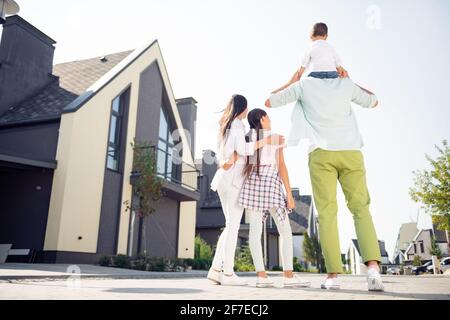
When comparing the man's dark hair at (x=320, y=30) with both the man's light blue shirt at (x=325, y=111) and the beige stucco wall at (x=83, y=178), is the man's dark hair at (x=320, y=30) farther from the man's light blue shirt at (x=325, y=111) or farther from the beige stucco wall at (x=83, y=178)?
the beige stucco wall at (x=83, y=178)

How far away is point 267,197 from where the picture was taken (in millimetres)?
3494

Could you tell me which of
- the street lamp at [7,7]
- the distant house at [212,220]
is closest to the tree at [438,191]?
the distant house at [212,220]

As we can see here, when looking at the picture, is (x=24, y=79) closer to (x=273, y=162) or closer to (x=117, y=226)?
(x=117, y=226)

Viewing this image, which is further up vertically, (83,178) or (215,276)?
(83,178)

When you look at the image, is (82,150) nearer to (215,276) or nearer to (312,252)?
(215,276)

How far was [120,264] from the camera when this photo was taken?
952 centimetres

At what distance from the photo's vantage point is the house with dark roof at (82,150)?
950cm

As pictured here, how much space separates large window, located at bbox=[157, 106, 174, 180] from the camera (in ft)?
46.7

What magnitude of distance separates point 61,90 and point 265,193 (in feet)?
36.0

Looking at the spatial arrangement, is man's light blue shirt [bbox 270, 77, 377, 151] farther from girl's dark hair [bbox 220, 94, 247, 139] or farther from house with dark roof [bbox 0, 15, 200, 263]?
house with dark roof [bbox 0, 15, 200, 263]

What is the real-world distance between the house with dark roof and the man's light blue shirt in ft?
24.5

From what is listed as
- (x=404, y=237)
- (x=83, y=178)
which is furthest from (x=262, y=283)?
(x=404, y=237)

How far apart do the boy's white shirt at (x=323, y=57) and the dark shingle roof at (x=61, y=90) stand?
8832mm

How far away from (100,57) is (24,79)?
3.23 meters
